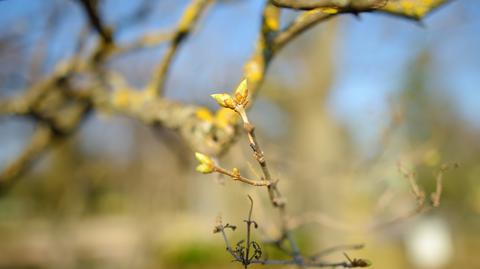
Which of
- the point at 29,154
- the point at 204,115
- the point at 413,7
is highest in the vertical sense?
the point at 29,154

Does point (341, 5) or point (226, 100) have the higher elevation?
point (341, 5)

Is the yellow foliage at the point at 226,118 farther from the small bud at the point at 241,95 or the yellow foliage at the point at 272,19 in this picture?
the small bud at the point at 241,95

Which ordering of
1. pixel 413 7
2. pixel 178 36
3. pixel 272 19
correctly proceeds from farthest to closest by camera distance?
1. pixel 178 36
2. pixel 272 19
3. pixel 413 7

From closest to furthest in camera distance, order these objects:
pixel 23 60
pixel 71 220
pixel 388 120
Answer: pixel 388 120
pixel 23 60
pixel 71 220

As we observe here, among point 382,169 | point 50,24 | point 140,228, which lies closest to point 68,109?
point 50,24

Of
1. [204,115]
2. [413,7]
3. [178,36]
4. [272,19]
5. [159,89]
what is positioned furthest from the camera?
[159,89]

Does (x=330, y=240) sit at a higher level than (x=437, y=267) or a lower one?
lower

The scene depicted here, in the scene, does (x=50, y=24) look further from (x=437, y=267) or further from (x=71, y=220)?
(x=437, y=267)

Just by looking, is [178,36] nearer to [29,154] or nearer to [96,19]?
[96,19]

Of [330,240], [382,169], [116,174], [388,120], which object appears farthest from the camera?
[116,174]

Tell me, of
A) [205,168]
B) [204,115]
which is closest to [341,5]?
[205,168]

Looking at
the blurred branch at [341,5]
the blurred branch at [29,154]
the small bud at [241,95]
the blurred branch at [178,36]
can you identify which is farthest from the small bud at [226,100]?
the blurred branch at [29,154]
